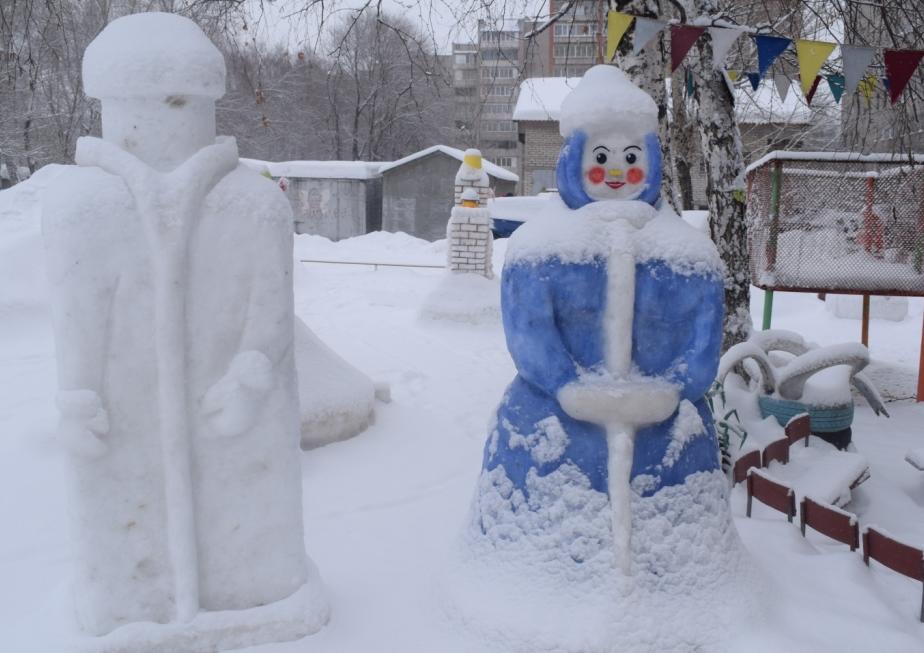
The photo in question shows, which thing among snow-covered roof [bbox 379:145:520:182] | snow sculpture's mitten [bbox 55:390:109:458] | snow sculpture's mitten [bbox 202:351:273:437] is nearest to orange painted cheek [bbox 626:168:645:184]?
snow sculpture's mitten [bbox 202:351:273:437]

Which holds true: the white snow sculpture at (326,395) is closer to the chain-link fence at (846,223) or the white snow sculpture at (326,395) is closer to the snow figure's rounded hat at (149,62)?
the snow figure's rounded hat at (149,62)

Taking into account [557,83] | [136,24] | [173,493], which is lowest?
[173,493]

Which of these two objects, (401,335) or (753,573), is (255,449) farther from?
(401,335)

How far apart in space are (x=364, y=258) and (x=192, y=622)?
15873 mm

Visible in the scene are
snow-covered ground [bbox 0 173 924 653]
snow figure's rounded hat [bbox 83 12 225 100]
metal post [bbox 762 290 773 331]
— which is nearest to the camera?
snow figure's rounded hat [bbox 83 12 225 100]

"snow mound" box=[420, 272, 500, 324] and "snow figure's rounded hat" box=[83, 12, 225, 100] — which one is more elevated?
"snow figure's rounded hat" box=[83, 12, 225, 100]

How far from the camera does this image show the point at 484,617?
2822mm

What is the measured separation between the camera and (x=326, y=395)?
541cm

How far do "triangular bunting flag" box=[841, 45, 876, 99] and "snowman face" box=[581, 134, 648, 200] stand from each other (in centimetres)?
259

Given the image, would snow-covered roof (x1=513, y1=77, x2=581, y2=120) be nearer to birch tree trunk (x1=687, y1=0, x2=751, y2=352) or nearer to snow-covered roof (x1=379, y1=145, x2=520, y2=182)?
snow-covered roof (x1=379, y1=145, x2=520, y2=182)

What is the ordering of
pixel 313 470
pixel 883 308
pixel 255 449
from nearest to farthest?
pixel 255 449 < pixel 313 470 < pixel 883 308

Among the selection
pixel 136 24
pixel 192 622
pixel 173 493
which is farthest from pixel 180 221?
pixel 192 622

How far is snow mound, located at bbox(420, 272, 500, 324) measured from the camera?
10.1 meters

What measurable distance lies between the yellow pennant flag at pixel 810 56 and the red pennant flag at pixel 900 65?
1.07 ft
